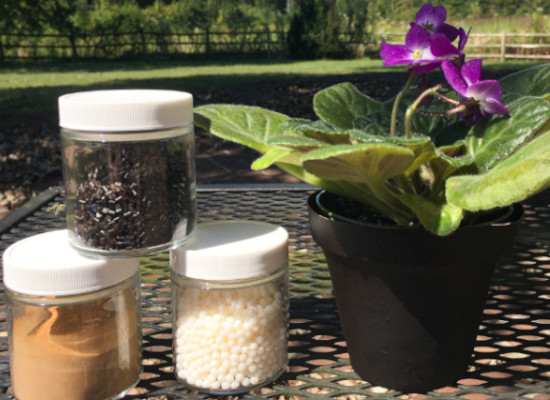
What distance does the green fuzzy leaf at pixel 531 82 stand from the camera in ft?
3.18

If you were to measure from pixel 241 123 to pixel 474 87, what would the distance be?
359 millimetres

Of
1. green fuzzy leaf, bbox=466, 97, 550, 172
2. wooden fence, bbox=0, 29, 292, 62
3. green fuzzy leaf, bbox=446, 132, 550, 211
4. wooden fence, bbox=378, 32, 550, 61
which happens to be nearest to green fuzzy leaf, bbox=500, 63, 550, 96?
green fuzzy leaf, bbox=466, 97, 550, 172

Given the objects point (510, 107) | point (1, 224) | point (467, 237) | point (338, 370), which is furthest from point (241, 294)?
point (1, 224)

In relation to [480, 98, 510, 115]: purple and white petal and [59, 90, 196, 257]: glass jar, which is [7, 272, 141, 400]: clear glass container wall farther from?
[480, 98, 510, 115]: purple and white petal

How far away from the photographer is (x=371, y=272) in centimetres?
87

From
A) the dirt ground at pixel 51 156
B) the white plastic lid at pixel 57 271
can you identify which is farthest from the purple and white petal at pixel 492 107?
the dirt ground at pixel 51 156

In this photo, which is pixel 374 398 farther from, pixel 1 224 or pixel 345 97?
pixel 1 224

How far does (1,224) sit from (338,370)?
964 mm

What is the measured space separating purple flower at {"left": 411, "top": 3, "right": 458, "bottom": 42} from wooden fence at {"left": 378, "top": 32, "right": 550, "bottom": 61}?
18799 millimetres

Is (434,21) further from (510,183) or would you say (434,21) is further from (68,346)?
(68,346)

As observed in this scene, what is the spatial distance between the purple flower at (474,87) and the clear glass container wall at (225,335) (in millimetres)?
372

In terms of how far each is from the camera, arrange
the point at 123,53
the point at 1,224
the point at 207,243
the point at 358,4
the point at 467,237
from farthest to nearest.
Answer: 1. the point at 358,4
2. the point at 123,53
3. the point at 1,224
4. the point at 207,243
5. the point at 467,237

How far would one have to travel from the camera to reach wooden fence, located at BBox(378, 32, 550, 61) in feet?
62.7

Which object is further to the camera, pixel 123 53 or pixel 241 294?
pixel 123 53
